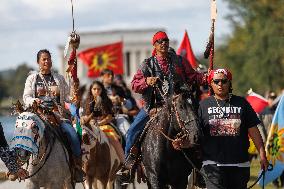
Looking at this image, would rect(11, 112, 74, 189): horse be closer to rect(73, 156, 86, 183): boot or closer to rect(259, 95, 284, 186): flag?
rect(73, 156, 86, 183): boot

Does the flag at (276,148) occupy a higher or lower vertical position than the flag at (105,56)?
lower

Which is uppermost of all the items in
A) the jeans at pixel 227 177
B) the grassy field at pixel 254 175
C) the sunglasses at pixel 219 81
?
the sunglasses at pixel 219 81

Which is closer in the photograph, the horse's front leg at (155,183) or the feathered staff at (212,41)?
the horse's front leg at (155,183)

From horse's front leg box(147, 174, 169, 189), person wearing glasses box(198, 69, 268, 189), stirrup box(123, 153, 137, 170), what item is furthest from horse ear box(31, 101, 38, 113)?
person wearing glasses box(198, 69, 268, 189)

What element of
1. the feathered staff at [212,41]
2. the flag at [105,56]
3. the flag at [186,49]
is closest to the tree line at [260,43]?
the flag at [105,56]

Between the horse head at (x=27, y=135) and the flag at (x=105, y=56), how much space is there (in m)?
17.5

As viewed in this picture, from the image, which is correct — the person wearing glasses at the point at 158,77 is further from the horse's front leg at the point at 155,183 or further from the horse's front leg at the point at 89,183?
the horse's front leg at the point at 89,183

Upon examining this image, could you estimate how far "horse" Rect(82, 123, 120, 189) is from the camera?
1764 centimetres

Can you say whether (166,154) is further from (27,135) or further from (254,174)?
(254,174)

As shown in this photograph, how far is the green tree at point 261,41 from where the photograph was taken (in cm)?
7056

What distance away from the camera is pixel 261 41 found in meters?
72.6

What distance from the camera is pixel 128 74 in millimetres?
144125

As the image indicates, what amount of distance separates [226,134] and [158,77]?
1906mm

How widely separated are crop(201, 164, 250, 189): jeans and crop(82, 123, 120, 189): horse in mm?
5672
